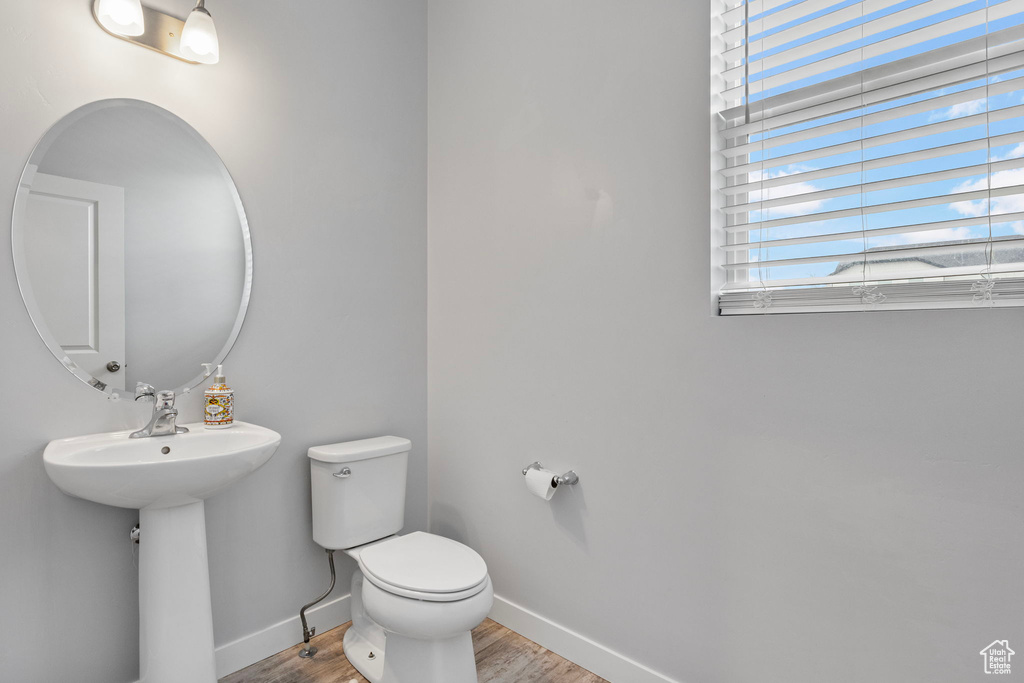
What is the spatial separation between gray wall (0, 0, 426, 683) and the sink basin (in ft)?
0.46

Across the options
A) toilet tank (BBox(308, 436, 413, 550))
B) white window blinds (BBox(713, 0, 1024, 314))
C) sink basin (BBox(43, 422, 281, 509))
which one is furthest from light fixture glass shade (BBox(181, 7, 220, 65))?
white window blinds (BBox(713, 0, 1024, 314))

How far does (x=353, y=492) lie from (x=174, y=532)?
55 centimetres

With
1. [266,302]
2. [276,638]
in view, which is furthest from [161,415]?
[276,638]

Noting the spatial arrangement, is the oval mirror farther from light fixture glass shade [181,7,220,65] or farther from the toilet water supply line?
the toilet water supply line

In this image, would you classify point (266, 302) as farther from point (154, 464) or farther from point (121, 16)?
point (121, 16)

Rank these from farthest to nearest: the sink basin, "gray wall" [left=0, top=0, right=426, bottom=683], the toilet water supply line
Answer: the toilet water supply line
"gray wall" [left=0, top=0, right=426, bottom=683]
the sink basin

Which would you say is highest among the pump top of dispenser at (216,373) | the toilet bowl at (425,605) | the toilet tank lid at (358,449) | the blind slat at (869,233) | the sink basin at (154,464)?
the blind slat at (869,233)

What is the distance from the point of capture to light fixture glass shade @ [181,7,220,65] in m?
1.58

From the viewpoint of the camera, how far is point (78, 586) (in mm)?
1485

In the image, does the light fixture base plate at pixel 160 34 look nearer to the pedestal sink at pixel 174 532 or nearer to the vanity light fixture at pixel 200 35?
the vanity light fixture at pixel 200 35

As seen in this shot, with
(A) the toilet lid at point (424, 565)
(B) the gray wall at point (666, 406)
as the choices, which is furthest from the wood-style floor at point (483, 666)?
(A) the toilet lid at point (424, 565)

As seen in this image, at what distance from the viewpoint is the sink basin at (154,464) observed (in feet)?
4.13

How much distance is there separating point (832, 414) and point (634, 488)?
604mm

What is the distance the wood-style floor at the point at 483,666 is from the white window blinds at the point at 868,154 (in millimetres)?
1303
